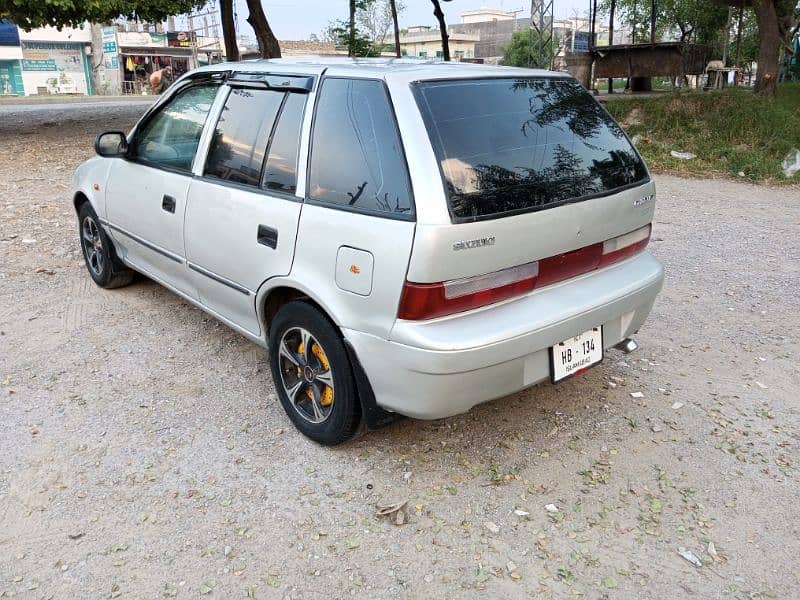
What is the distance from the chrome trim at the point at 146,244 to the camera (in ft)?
12.8

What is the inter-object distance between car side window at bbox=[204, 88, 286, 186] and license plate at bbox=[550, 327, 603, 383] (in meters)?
1.63

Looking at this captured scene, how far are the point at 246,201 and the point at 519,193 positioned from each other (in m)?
1.35

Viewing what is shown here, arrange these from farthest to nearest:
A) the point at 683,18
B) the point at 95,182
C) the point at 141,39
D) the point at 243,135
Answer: the point at 141,39, the point at 683,18, the point at 95,182, the point at 243,135

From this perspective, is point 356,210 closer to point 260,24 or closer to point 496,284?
point 496,284

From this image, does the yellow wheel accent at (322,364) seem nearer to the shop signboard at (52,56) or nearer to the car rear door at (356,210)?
the car rear door at (356,210)

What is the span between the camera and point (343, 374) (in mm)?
2844

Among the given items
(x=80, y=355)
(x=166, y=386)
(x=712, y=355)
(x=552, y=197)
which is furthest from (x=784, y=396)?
(x=80, y=355)

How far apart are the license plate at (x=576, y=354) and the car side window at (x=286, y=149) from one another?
1383 millimetres

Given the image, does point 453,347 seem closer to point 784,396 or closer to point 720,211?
point 784,396

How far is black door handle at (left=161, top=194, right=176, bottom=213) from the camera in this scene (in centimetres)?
382

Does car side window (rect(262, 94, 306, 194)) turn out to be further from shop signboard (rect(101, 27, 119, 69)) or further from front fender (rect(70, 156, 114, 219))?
shop signboard (rect(101, 27, 119, 69))

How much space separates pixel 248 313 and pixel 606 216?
5.94 ft

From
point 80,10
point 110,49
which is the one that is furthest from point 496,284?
point 110,49

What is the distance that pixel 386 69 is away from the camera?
9.59 ft
